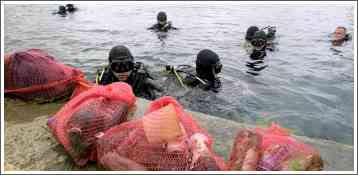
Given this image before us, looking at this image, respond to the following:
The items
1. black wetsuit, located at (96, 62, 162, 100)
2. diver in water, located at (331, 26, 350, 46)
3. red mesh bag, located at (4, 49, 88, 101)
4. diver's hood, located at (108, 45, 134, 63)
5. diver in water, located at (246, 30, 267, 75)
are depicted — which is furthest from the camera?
diver in water, located at (331, 26, 350, 46)

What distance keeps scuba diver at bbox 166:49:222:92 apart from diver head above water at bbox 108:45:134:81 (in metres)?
1.42

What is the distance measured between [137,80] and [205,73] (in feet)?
4.47

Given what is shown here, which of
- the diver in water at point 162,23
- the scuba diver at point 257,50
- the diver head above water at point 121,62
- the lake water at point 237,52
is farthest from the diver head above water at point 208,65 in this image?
the diver in water at point 162,23

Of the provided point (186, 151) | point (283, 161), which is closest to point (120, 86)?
point (186, 151)

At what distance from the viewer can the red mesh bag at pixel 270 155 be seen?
261 cm

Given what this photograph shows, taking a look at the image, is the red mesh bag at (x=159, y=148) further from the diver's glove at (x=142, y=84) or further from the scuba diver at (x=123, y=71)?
the diver's glove at (x=142, y=84)

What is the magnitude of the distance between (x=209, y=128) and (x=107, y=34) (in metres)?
9.39

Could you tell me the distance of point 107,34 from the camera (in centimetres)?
1263

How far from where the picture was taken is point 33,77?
441 centimetres

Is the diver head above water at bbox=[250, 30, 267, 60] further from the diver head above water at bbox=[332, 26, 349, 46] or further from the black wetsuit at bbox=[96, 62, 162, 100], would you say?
the black wetsuit at bbox=[96, 62, 162, 100]

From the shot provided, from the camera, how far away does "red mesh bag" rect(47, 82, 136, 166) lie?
120 inches

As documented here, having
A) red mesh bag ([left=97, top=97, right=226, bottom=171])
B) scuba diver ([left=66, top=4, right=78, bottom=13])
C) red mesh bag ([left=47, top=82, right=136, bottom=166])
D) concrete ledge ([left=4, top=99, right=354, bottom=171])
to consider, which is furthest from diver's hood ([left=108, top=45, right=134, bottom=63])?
scuba diver ([left=66, top=4, right=78, bottom=13])

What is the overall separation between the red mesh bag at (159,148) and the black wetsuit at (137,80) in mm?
2364

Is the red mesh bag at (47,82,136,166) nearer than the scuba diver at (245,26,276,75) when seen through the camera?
Yes
